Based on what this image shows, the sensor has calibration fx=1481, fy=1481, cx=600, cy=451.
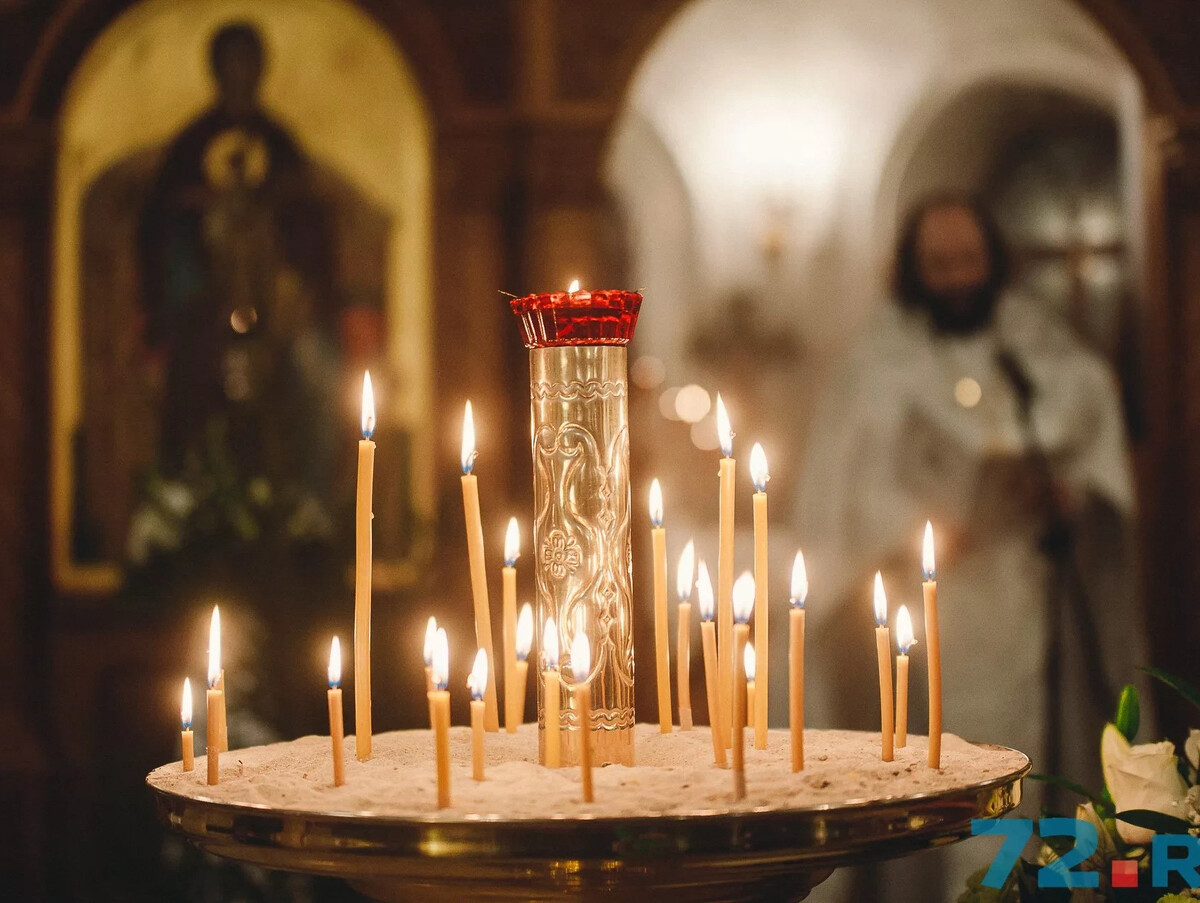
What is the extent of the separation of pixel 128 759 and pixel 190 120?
2196mm

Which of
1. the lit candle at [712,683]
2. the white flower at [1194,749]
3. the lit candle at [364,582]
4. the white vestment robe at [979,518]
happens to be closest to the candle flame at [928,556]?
the lit candle at [712,683]

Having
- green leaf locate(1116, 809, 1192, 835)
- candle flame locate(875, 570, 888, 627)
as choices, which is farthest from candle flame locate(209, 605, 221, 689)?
green leaf locate(1116, 809, 1192, 835)

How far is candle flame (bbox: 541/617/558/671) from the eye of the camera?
4.78 feet

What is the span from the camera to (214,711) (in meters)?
1.47

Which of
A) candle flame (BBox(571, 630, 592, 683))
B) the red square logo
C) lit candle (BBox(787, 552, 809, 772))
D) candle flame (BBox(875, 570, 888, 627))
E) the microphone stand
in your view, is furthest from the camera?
the microphone stand

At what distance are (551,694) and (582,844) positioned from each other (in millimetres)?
268

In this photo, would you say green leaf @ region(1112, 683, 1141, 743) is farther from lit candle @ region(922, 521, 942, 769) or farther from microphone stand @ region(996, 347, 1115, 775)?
microphone stand @ region(996, 347, 1115, 775)

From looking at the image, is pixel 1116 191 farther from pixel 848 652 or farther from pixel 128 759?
pixel 128 759

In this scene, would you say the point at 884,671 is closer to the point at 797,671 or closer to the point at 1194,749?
the point at 797,671

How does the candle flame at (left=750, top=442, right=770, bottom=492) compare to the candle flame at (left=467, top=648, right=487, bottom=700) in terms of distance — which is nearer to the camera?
the candle flame at (left=467, top=648, right=487, bottom=700)

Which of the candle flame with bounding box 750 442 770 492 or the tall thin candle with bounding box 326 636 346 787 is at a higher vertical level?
the candle flame with bounding box 750 442 770 492

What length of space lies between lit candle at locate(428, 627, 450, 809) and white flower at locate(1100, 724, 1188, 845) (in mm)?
872

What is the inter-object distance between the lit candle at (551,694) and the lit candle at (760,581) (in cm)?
22

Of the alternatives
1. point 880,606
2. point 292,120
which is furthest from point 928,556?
point 292,120
